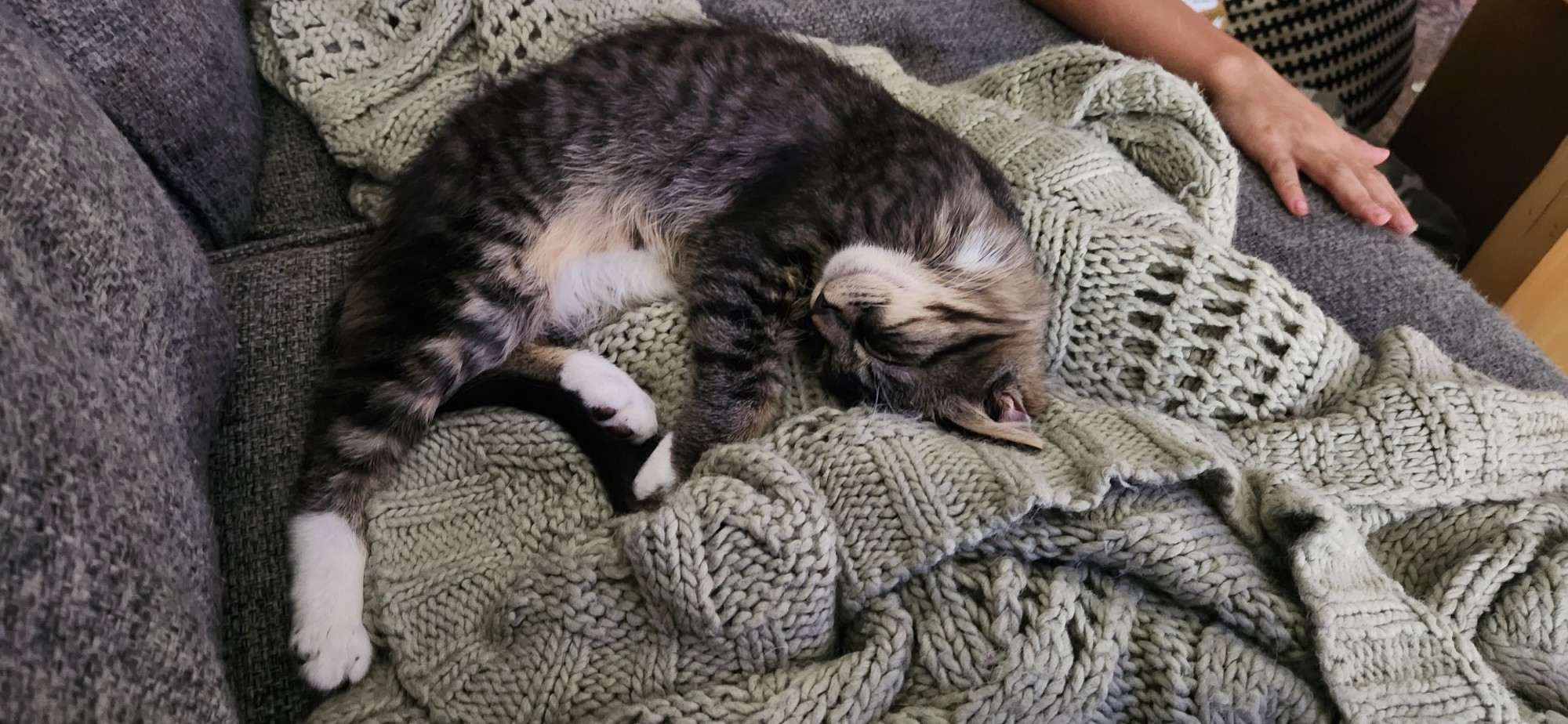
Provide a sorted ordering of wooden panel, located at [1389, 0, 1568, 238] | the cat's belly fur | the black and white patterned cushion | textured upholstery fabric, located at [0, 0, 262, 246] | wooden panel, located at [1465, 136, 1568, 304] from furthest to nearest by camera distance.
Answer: the black and white patterned cushion
wooden panel, located at [1389, 0, 1568, 238]
wooden panel, located at [1465, 136, 1568, 304]
the cat's belly fur
textured upholstery fabric, located at [0, 0, 262, 246]

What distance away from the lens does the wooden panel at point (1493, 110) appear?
64.6 inches

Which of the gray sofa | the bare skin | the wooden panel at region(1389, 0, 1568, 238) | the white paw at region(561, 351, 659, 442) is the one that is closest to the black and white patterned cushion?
the wooden panel at region(1389, 0, 1568, 238)

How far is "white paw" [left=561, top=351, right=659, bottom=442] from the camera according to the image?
94cm

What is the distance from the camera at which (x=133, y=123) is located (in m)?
0.97

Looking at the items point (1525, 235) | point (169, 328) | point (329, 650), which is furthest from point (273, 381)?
point (1525, 235)

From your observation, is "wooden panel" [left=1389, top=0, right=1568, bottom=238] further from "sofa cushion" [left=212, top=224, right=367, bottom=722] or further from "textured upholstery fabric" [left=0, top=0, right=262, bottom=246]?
"textured upholstery fabric" [left=0, top=0, right=262, bottom=246]

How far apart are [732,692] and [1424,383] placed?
76 centimetres

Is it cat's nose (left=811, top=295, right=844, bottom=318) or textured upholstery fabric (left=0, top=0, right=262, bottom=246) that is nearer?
textured upholstery fabric (left=0, top=0, right=262, bottom=246)

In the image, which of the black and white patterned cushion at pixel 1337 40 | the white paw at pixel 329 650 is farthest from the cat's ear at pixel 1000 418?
the black and white patterned cushion at pixel 1337 40

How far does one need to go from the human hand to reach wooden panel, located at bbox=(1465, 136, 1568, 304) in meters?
0.48

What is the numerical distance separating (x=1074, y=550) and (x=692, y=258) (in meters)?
0.66

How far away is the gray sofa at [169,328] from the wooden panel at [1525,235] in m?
0.60

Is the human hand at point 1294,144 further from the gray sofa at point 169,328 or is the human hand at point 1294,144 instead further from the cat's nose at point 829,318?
the cat's nose at point 829,318

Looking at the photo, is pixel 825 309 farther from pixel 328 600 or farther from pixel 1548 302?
pixel 1548 302
